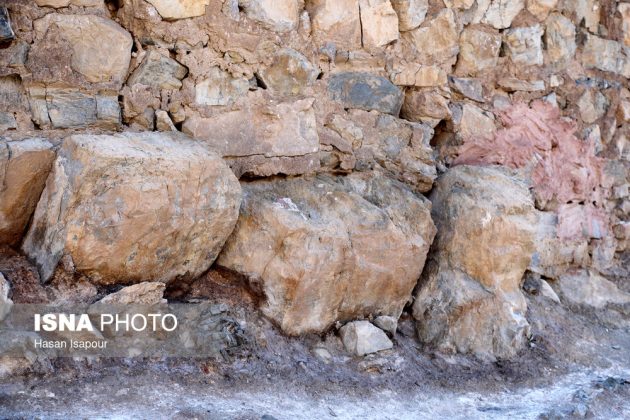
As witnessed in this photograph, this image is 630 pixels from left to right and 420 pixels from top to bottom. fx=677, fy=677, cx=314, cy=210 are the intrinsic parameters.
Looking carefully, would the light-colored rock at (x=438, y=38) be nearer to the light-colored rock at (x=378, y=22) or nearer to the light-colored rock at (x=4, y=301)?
the light-colored rock at (x=378, y=22)

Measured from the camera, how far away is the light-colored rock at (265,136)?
8.93ft

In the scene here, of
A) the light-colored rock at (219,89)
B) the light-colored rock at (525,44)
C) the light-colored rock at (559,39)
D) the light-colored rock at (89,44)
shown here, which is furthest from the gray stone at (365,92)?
the light-colored rock at (559,39)

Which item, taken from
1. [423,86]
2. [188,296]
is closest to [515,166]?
[423,86]

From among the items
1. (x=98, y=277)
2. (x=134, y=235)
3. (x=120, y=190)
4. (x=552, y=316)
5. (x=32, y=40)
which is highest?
(x=32, y=40)

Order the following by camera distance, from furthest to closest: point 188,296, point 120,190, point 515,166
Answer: point 515,166 < point 188,296 < point 120,190

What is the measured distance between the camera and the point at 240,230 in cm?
266

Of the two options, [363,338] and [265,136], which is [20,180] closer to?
[265,136]

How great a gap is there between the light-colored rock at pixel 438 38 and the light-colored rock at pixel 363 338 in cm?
137

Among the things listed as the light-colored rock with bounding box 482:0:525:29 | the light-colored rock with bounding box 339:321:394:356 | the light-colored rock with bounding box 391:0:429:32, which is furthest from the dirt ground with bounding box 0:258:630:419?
the light-colored rock with bounding box 482:0:525:29

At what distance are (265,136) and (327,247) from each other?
1.82ft

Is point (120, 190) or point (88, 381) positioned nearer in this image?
point (88, 381)

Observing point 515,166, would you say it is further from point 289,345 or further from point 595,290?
point 289,345

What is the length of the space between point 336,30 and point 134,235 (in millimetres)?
1348

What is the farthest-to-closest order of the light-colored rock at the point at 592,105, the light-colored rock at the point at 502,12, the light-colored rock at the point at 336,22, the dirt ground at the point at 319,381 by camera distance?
1. the light-colored rock at the point at 592,105
2. the light-colored rock at the point at 502,12
3. the light-colored rock at the point at 336,22
4. the dirt ground at the point at 319,381
